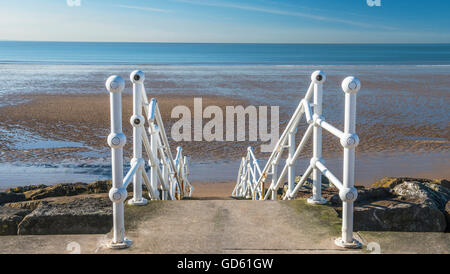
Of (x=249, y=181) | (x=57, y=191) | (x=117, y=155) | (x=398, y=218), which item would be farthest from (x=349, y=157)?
(x=57, y=191)

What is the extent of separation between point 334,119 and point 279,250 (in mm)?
15337

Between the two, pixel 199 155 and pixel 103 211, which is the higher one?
pixel 103 211

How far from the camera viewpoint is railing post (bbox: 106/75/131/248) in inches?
123

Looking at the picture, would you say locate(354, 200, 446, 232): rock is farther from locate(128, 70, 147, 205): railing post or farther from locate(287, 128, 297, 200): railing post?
locate(128, 70, 147, 205): railing post

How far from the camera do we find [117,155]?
319cm

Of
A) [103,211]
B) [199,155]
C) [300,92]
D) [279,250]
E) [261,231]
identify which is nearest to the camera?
[279,250]

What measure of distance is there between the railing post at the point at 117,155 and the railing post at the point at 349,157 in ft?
5.40

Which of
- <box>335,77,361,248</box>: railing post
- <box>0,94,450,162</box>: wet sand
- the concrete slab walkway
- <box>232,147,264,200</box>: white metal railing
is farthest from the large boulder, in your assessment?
<box>0,94,450,162</box>: wet sand

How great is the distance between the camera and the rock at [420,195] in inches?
181

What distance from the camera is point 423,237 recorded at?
11.2 ft

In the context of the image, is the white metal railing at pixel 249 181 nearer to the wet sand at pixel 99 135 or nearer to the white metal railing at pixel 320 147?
the white metal railing at pixel 320 147

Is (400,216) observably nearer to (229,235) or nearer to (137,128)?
(229,235)
